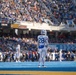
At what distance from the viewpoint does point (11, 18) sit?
43094 millimetres

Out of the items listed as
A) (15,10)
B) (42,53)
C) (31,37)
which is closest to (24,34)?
(31,37)

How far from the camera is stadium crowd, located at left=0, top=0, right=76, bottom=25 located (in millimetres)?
44556

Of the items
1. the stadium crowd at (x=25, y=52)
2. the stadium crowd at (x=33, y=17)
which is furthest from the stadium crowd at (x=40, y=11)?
the stadium crowd at (x=25, y=52)

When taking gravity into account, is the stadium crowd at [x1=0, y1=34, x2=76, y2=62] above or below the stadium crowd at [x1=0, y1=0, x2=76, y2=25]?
below

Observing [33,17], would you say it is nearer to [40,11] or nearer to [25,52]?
[40,11]

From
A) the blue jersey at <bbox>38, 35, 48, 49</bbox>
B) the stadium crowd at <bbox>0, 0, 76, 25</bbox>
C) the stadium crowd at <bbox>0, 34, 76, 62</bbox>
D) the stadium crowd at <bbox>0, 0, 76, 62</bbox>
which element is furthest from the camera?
the stadium crowd at <bbox>0, 0, 76, 25</bbox>

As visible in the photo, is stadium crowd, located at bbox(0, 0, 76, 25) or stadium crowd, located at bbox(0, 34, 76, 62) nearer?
stadium crowd, located at bbox(0, 34, 76, 62)

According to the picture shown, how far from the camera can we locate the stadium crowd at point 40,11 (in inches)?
1754

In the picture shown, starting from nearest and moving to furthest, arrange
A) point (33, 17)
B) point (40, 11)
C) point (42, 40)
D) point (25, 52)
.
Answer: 1. point (42, 40)
2. point (25, 52)
3. point (33, 17)
4. point (40, 11)

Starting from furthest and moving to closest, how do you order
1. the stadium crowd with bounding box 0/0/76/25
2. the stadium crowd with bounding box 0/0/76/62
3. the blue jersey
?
the stadium crowd with bounding box 0/0/76/25, the stadium crowd with bounding box 0/0/76/62, the blue jersey

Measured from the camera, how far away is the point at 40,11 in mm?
49969

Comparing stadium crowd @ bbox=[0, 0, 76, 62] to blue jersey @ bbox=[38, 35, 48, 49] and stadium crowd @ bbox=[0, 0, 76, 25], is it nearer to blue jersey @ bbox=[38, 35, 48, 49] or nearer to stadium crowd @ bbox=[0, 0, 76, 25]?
stadium crowd @ bbox=[0, 0, 76, 25]

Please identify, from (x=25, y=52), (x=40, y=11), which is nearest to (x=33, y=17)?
(x=40, y=11)

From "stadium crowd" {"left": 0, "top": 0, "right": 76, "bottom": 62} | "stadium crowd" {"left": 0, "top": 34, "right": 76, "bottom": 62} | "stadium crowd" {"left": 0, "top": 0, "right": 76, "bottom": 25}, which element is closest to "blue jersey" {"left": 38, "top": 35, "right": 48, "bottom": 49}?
"stadium crowd" {"left": 0, "top": 34, "right": 76, "bottom": 62}
